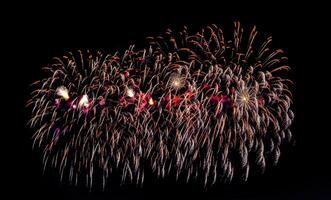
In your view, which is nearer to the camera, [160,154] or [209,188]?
[160,154]

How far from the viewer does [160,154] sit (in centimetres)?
1520

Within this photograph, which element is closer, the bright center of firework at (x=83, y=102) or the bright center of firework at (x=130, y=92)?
the bright center of firework at (x=130, y=92)

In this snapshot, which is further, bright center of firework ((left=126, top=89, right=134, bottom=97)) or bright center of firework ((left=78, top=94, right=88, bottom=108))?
bright center of firework ((left=78, top=94, right=88, bottom=108))

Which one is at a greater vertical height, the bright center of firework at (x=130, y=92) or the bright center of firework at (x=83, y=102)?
the bright center of firework at (x=130, y=92)

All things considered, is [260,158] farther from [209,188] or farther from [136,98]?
[209,188]

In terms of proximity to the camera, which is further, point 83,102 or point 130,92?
point 83,102

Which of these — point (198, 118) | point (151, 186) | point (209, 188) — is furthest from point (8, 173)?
point (198, 118)

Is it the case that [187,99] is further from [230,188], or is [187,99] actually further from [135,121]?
[230,188]

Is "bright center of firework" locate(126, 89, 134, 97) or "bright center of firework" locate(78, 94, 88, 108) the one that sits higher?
"bright center of firework" locate(126, 89, 134, 97)

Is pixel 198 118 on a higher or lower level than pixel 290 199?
higher

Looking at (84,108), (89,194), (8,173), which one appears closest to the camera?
(84,108)

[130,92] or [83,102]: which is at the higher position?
[130,92]

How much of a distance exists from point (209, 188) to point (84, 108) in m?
9.70

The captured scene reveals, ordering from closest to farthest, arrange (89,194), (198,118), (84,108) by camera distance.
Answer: (198,118), (84,108), (89,194)
